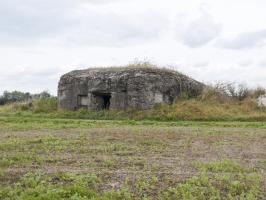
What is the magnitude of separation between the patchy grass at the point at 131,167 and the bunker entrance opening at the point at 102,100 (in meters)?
12.8

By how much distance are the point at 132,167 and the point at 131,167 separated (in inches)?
0.7

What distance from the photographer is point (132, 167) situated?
9.90 m

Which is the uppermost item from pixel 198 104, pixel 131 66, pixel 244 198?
pixel 131 66

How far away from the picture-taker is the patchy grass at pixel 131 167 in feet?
25.9

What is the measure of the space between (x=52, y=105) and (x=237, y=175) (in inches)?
899

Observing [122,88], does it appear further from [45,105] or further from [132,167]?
[132,167]

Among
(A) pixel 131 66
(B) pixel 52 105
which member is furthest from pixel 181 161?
(B) pixel 52 105

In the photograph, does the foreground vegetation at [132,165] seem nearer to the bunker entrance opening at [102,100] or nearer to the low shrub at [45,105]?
the bunker entrance opening at [102,100]

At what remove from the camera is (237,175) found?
920cm

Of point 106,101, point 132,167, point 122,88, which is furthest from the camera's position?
point 106,101

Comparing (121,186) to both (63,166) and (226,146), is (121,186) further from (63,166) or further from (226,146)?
(226,146)

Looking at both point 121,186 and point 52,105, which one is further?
point 52,105

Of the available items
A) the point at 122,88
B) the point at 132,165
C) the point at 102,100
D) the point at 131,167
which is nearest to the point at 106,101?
the point at 102,100

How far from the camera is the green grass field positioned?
789cm
